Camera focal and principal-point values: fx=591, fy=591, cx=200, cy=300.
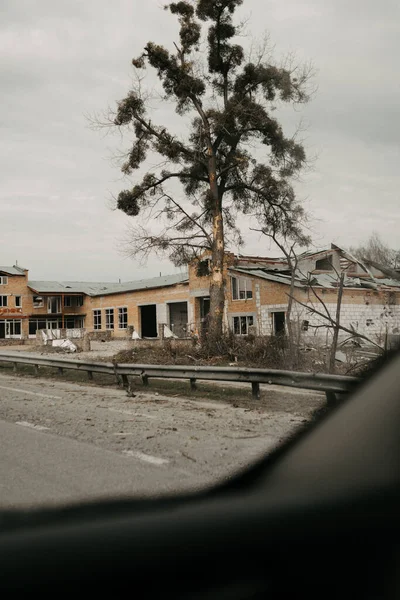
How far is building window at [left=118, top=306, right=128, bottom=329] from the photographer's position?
6164 centimetres

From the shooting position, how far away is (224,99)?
2500 cm

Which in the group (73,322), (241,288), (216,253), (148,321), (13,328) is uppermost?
(216,253)

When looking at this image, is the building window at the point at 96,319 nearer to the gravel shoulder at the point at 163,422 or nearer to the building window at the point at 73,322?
the building window at the point at 73,322

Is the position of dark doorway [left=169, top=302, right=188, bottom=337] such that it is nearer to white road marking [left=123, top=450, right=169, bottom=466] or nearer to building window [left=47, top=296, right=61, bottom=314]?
building window [left=47, top=296, right=61, bottom=314]

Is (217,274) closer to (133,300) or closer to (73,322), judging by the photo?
(133,300)

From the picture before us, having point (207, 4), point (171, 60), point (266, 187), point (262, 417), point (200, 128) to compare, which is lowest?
point (262, 417)

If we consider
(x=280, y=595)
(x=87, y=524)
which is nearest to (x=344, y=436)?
(x=280, y=595)

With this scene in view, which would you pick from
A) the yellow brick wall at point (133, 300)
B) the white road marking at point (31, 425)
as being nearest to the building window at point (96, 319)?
the yellow brick wall at point (133, 300)

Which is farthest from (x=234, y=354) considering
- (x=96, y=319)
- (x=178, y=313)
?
(x=96, y=319)

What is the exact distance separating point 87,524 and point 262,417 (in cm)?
874

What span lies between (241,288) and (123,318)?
21614mm

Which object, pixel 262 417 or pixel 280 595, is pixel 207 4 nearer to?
pixel 262 417

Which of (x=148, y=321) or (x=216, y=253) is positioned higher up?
(x=216, y=253)

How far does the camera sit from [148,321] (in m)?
60.6
